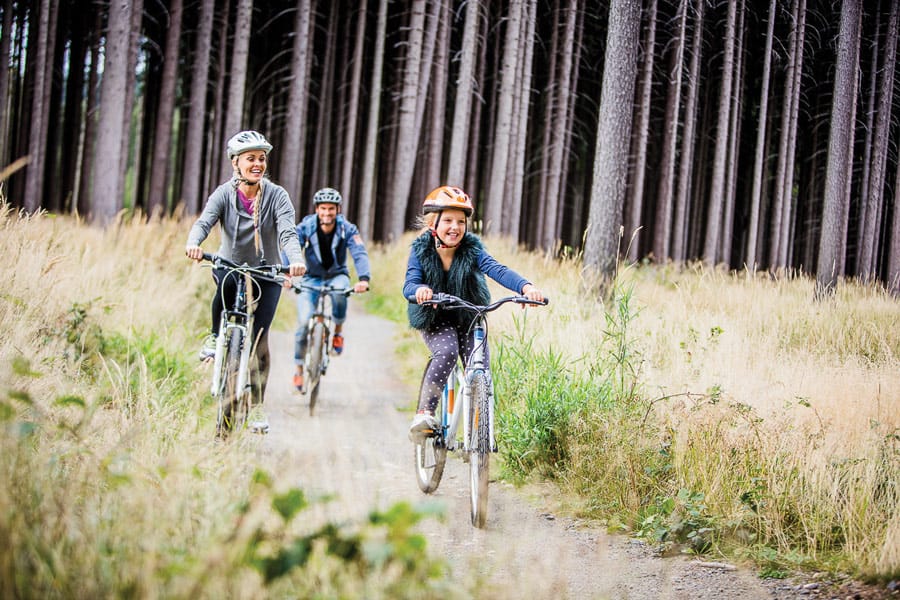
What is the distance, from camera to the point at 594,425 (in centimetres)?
556

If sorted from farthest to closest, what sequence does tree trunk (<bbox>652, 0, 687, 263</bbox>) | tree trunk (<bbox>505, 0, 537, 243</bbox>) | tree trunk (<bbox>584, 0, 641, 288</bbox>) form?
tree trunk (<bbox>505, 0, 537, 243</bbox>) < tree trunk (<bbox>652, 0, 687, 263</bbox>) < tree trunk (<bbox>584, 0, 641, 288</bbox>)

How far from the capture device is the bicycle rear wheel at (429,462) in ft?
17.3

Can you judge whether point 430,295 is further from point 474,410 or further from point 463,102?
point 463,102

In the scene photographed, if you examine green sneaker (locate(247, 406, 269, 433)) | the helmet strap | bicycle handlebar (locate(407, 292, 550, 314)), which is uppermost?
the helmet strap

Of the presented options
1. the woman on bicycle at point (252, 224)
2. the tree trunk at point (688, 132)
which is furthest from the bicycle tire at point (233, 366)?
the tree trunk at point (688, 132)

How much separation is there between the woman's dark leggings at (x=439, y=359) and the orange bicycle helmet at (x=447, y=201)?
2.78 feet

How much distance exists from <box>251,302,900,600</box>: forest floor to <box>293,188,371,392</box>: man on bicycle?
110cm

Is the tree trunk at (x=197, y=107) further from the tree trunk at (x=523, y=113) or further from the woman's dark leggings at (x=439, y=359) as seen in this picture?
the woman's dark leggings at (x=439, y=359)

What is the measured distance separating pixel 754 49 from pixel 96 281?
2929 cm

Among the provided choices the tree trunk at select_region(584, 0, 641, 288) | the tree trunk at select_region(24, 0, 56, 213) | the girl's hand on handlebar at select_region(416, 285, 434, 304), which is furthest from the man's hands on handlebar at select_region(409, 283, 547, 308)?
the tree trunk at select_region(24, 0, 56, 213)

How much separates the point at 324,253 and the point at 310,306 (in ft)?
2.15

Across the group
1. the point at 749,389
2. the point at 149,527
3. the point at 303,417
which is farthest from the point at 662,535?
the point at 303,417

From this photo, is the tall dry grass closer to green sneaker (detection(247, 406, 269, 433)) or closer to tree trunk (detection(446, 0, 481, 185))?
green sneaker (detection(247, 406, 269, 433))

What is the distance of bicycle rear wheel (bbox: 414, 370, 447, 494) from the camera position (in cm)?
527
